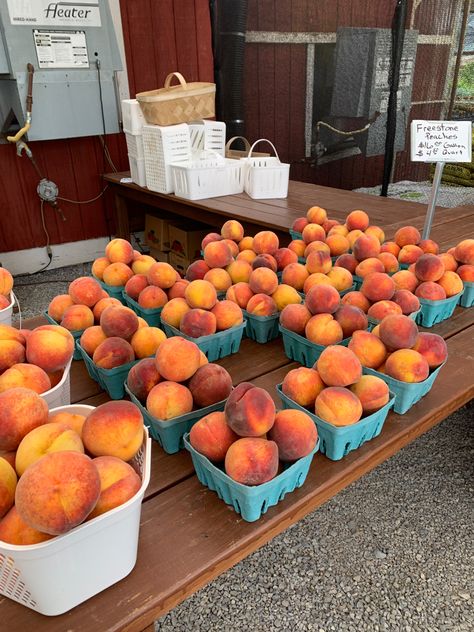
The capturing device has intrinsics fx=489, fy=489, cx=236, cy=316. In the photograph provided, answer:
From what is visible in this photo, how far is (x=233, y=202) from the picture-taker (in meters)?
3.14

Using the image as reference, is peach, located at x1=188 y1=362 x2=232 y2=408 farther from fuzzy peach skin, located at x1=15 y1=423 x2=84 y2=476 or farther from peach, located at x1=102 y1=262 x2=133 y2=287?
peach, located at x1=102 y1=262 x2=133 y2=287

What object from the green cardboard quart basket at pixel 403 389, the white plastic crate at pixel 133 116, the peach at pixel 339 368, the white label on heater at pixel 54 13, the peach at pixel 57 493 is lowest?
the green cardboard quart basket at pixel 403 389

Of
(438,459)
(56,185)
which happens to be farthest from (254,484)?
(56,185)

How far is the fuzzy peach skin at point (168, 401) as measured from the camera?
931 millimetres

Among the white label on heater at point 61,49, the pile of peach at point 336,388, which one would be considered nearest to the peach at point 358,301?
the pile of peach at point 336,388

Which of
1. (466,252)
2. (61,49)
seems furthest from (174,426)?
(61,49)

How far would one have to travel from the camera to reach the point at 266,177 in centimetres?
315

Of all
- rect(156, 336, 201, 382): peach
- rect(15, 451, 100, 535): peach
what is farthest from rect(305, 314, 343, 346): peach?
rect(15, 451, 100, 535): peach

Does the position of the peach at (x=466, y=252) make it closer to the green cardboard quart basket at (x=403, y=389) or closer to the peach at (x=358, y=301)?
the peach at (x=358, y=301)

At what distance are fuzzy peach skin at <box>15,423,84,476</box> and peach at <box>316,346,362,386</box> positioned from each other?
1.59 ft

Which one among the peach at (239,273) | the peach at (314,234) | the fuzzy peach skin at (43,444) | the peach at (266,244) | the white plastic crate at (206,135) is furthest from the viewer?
the white plastic crate at (206,135)

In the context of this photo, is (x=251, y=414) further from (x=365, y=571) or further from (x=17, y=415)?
(x=365, y=571)

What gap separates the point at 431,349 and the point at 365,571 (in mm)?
897

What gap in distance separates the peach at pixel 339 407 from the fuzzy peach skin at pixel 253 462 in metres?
0.16
